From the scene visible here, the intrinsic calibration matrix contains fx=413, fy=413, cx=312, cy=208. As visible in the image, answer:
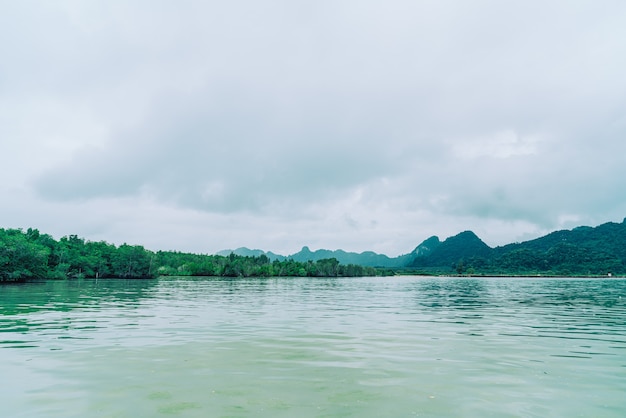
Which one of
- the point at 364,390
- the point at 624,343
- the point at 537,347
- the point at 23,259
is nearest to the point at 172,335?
the point at 364,390

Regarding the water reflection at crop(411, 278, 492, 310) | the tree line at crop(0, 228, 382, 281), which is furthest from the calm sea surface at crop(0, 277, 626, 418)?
the tree line at crop(0, 228, 382, 281)

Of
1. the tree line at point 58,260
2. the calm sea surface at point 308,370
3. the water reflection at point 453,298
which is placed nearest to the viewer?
the calm sea surface at point 308,370

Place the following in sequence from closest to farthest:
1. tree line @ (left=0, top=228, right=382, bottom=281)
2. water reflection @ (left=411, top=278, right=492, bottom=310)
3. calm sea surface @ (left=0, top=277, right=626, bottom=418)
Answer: calm sea surface @ (left=0, top=277, right=626, bottom=418)
water reflection @ (left=411, top=278, right=492, bottom=310)
tree line @ (left=0, top=228, right=382, bottom=281)

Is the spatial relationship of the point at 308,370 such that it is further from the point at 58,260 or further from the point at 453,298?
the point at 58,260

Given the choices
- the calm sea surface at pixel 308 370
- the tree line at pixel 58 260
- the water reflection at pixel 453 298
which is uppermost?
the tree line at pixel 58 260

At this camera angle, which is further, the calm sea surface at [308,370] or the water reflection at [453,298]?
the water reflection at [453,298]

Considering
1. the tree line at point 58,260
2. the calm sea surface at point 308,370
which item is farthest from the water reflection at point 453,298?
the tree line at point 58,260

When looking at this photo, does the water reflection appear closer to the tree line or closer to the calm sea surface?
the calm sea surface

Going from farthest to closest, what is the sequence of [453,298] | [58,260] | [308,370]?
1. [58,260]
2. [453,298]
3. [308,370]

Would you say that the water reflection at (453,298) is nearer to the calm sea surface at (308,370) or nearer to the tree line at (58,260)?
the calm sea surface at (308,370)

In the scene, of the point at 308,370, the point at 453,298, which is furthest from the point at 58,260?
the point at 308,370

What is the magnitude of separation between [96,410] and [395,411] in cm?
893

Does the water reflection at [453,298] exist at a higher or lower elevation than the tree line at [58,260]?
lower

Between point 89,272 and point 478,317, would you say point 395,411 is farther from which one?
point 89,272
